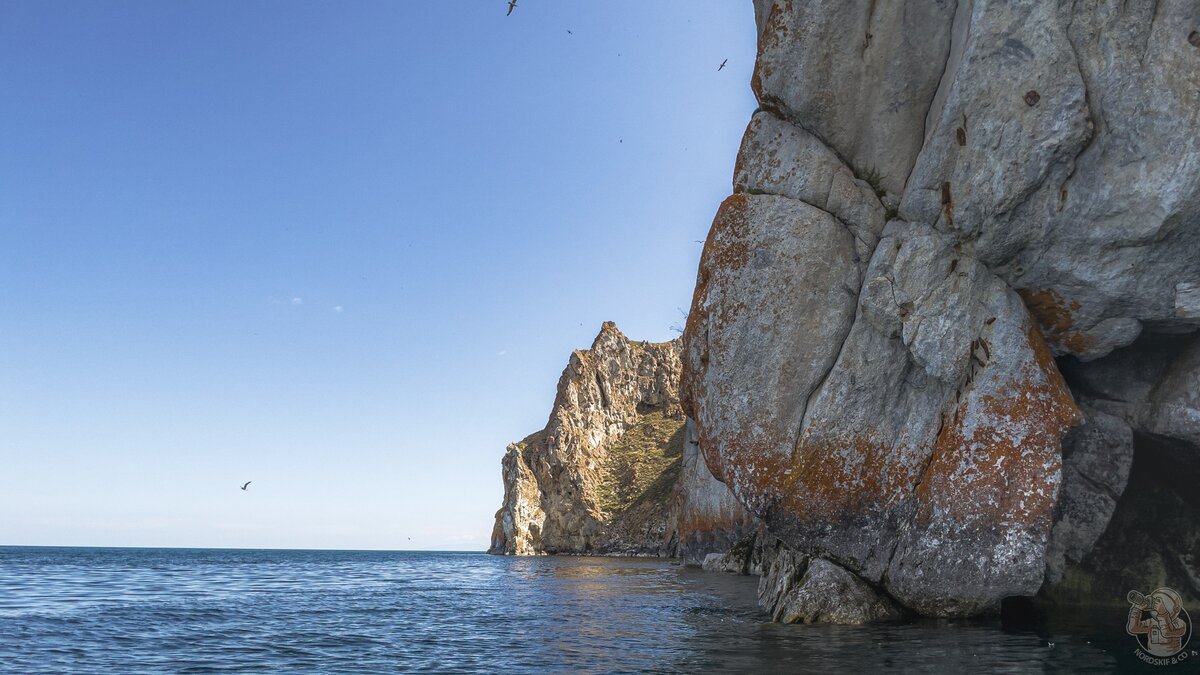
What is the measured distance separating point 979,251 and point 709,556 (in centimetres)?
3945

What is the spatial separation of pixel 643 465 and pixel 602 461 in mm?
6870

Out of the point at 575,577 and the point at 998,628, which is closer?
the point at 998,628

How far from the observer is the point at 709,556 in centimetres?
5550

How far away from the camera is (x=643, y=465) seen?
364ft

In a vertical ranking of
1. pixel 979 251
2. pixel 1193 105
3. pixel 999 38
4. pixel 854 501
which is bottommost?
pixel 854 501

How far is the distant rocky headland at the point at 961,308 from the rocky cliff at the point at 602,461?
71082 millimetres

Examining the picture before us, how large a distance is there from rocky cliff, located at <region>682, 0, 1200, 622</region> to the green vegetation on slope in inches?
3106

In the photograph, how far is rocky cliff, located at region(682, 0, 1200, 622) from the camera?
744 inches

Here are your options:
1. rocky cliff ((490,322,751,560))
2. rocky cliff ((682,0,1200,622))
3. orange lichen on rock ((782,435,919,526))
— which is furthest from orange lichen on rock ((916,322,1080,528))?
rocky cliff ((490,322,751,560))

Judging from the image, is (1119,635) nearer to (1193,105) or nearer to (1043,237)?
(1043,237)

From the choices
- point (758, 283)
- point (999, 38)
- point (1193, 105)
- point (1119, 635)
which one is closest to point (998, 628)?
point (1119, 635)

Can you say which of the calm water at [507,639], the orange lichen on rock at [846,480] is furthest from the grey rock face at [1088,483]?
the orange lichen on rock at [846,480]

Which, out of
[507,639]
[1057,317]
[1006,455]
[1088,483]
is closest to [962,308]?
[1057,317]

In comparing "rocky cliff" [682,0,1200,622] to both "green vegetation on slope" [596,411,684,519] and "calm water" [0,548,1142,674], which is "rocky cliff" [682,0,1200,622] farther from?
"green vegetation on slope" [596,411,684,519]
